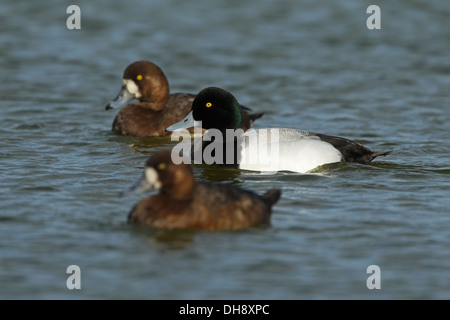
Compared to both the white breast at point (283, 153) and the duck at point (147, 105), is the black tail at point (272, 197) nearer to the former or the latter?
the white breast at point (283, 153)

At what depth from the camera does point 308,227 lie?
283 inches

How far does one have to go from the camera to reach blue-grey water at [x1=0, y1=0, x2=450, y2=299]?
616 cm

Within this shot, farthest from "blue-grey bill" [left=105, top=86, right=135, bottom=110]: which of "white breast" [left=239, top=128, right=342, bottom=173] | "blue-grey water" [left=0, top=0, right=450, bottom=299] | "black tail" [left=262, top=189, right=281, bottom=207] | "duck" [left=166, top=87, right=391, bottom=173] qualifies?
"black tail" [left=262, top=189, right=281, bottom=207]

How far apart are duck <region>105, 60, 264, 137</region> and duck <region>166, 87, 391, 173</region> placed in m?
1.55

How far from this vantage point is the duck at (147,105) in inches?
456

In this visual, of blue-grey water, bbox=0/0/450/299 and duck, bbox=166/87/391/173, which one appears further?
duck, bbox=166/87/391/173

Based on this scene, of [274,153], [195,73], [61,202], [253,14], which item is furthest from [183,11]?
[61,202]

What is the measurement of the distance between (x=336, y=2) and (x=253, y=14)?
6.80 ft

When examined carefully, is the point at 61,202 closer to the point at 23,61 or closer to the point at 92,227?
the point at 92,227

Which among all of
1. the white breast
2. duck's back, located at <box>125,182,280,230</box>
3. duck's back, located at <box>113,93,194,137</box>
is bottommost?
duck's back, located at <box>125,182,280,230</box>

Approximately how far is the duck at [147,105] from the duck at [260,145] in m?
1.55

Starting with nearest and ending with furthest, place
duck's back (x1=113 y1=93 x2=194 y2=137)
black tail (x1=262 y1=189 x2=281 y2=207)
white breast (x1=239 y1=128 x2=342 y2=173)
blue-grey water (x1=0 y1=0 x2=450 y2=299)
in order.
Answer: blue-grey water (x1=0 y1=0 x2=450 y2=299) < black tail (x1=262 y1=189 x2=281 y2=207) < white breast (x1=239 y1=128 x2=342 y2=173) < duck's back (x1=113 y1=93 x2=194 y2=137)

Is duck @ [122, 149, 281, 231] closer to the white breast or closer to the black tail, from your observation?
the black tail

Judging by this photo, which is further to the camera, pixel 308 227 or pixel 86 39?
pixel 86 39
